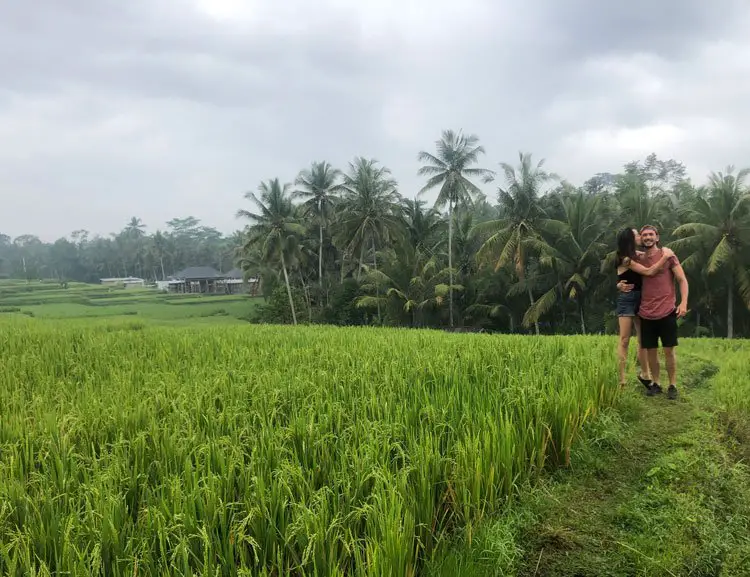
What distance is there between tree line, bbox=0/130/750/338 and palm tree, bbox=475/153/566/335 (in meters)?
0.05

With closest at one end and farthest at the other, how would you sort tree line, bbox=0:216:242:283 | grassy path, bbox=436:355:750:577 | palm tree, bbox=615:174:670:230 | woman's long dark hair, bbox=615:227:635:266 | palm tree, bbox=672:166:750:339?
grassy path, bbox=436:355:750:577
woman's long dark hair, bbox=615:227:635:266
palm tree, bbox=672:166:750:339
palm tree, bbox=615:174:670:230
tree line, bbox=0:216:242:283

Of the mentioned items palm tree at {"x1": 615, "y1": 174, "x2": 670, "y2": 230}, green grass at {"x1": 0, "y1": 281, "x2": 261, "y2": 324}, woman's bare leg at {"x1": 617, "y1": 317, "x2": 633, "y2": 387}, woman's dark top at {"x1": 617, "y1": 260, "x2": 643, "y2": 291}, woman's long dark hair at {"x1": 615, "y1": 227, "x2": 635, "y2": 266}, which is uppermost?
palm tree at {"x1": 615, "y1": 174, "x2": 670, "y2": 230}

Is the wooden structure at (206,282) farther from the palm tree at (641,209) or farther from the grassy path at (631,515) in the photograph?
the grassy path at (631,515)

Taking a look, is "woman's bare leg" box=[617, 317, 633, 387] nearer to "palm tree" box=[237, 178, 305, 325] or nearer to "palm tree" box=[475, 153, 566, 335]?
"palm tree" box=[475, 153, 566, 335]

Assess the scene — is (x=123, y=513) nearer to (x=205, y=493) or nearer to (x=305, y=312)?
(x=205, y=493)

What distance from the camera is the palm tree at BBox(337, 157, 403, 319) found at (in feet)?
84.3

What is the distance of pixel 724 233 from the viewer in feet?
55.1

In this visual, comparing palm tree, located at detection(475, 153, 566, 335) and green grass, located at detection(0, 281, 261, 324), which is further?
green grass, located at detection(0, 281, 261, 324)

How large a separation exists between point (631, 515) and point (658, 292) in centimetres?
246

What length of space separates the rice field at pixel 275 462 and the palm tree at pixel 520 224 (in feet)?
52.1

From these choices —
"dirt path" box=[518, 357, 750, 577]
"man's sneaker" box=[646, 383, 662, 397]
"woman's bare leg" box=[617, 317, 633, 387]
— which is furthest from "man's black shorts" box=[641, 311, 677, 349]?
"dirt path" box=[518, 357, 750, 577]

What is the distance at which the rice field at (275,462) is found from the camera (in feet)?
5.90

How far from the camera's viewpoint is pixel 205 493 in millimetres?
2092

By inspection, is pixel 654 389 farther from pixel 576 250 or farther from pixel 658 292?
pixel 576 250
